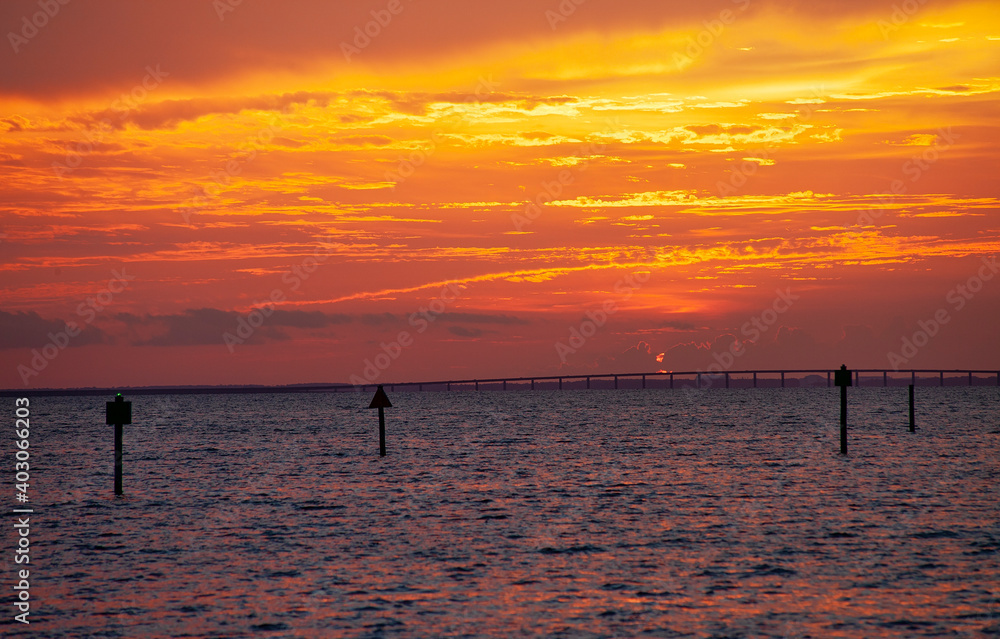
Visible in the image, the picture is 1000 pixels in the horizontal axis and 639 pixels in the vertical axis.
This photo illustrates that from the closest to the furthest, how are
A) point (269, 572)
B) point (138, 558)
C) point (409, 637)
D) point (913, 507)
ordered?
point (409, 637), point (269, 572), point (138, 558), point (913, 507)

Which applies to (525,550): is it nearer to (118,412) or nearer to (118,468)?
(118,412)

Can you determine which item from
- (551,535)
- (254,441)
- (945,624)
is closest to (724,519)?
(551,535)

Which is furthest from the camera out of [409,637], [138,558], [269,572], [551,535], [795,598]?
[551,535]

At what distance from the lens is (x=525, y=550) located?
25000 millimetres

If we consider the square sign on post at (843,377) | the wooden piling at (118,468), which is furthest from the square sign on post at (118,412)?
the square sign on post at (843,377)

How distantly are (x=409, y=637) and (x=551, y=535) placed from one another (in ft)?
36.3

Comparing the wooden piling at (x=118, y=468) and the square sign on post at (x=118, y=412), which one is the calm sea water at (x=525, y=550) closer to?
the wooden piling at (x=118, y=468)

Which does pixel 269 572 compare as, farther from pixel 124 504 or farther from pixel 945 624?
pixel 124 504

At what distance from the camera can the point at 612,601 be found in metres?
19.2

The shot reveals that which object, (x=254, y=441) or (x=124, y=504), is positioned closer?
(x=124, y=504)

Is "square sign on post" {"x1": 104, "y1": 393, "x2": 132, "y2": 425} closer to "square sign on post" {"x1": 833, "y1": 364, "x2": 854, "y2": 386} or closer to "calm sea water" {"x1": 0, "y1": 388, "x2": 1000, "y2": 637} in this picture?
"calm sea water" {"x1": 0, "y1": 388, "x2": 1000, "y2": 637}

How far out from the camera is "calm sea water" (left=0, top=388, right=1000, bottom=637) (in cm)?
1783

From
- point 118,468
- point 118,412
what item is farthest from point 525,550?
point 118,468

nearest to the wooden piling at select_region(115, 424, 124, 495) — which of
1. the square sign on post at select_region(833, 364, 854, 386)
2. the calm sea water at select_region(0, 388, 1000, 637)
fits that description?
the calm sea water at select_region(0, 388, 1000, 637)
